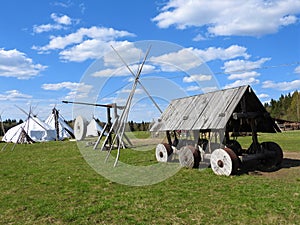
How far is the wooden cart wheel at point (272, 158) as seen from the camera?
1222cm

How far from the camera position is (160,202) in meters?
7.57

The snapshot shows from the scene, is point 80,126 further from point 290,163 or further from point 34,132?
point 290,163

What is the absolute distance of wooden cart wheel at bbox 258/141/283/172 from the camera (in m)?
12.2

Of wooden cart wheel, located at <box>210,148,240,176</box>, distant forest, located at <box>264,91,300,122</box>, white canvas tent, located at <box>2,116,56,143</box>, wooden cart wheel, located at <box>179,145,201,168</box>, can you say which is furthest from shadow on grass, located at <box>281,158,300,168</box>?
distant forest, located at <box>264,91,300,122</box>

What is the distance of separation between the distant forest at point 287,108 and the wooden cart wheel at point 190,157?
241 feet

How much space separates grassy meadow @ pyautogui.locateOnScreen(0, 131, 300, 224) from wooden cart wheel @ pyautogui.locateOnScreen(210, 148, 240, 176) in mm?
351

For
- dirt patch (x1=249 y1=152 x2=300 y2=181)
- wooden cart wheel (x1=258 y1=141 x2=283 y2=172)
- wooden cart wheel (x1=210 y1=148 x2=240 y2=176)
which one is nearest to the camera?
dirt patch (x1=249 y1=152 x2=300 y2=181)

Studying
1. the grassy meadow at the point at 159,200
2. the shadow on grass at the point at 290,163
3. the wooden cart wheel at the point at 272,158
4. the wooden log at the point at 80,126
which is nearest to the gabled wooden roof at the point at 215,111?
the wooden cart wheel at the point at 272,158

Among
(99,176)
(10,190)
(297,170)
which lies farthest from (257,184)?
(10,190)

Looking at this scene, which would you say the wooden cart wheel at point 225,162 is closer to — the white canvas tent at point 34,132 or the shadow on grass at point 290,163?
the shadow on grass at point 290,163

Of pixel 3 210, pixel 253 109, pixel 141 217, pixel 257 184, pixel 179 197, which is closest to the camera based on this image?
pixel 141 217

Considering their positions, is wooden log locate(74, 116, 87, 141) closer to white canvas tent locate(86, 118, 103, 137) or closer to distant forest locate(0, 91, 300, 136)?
white canvas tent locate(86, 118, 103, 137)

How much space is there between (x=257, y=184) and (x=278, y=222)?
3461 millimetres

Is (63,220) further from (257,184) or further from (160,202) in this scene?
(257,184)
